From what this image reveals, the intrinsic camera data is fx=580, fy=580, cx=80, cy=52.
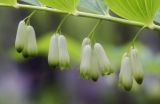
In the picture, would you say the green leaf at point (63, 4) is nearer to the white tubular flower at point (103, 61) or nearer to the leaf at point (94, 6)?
the leaf at point (94, 6)

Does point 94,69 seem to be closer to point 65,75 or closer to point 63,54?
point 63,54

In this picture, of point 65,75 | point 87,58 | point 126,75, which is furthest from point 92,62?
point 65,75

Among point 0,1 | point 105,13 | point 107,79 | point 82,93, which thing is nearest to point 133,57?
point 105,13

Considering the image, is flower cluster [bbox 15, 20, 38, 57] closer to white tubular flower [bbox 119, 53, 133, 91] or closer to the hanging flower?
the hanging flower

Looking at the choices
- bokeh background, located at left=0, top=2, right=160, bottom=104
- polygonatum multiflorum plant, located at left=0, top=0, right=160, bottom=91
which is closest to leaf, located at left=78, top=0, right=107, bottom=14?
polygonatum multiflorum plant, located at left=0, top=0, right=160, bottom=91

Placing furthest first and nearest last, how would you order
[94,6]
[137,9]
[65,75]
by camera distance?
[65,75] → [94,6] → [137,9]

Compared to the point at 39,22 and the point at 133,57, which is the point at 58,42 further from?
the point at 39,22
